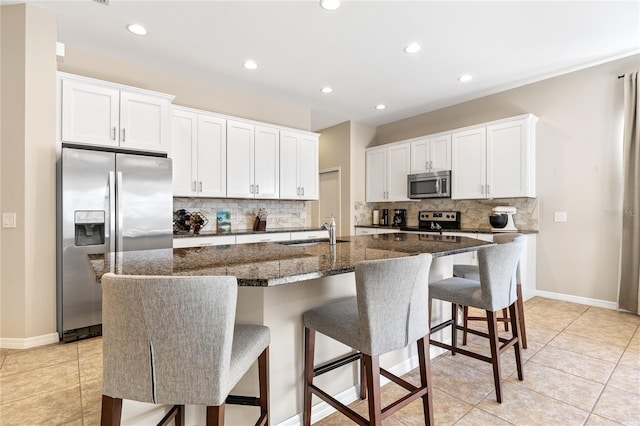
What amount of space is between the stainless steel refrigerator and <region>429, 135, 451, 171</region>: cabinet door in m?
3.91

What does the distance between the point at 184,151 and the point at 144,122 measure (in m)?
0.56

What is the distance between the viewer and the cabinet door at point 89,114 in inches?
109

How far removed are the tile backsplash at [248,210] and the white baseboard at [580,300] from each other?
3473 millimetres

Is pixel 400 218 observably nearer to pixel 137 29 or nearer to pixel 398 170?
pixel 398 170

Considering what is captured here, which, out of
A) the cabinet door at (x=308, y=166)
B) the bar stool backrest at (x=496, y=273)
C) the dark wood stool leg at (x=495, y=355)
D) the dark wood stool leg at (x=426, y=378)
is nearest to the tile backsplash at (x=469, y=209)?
the cabinet door at (x=308, y=166)

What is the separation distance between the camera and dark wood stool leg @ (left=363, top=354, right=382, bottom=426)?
124 centimetres

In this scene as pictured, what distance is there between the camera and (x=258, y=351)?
4.03ft

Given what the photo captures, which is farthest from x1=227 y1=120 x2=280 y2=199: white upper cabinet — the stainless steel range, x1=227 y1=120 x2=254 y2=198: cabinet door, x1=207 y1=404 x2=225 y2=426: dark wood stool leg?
x1=207 y1=404 x2=225 y2=426: dark wood stool leg

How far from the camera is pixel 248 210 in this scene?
178 inches

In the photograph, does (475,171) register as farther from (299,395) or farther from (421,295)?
(299,395)

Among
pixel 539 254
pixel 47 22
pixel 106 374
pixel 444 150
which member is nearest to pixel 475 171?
pixel 444 150

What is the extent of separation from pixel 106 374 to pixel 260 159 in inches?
141

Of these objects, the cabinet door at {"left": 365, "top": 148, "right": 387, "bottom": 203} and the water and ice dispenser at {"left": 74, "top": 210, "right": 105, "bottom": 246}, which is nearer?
the water and ice dispenser at {"left": 74, "top": 210, "right": 105, "bottom": 246}

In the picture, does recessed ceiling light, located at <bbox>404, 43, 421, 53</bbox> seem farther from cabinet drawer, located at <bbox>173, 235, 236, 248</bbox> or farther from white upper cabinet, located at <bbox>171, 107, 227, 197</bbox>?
cabinet drawer, located at <bbox>173, 235, 236, 248</bbox>
